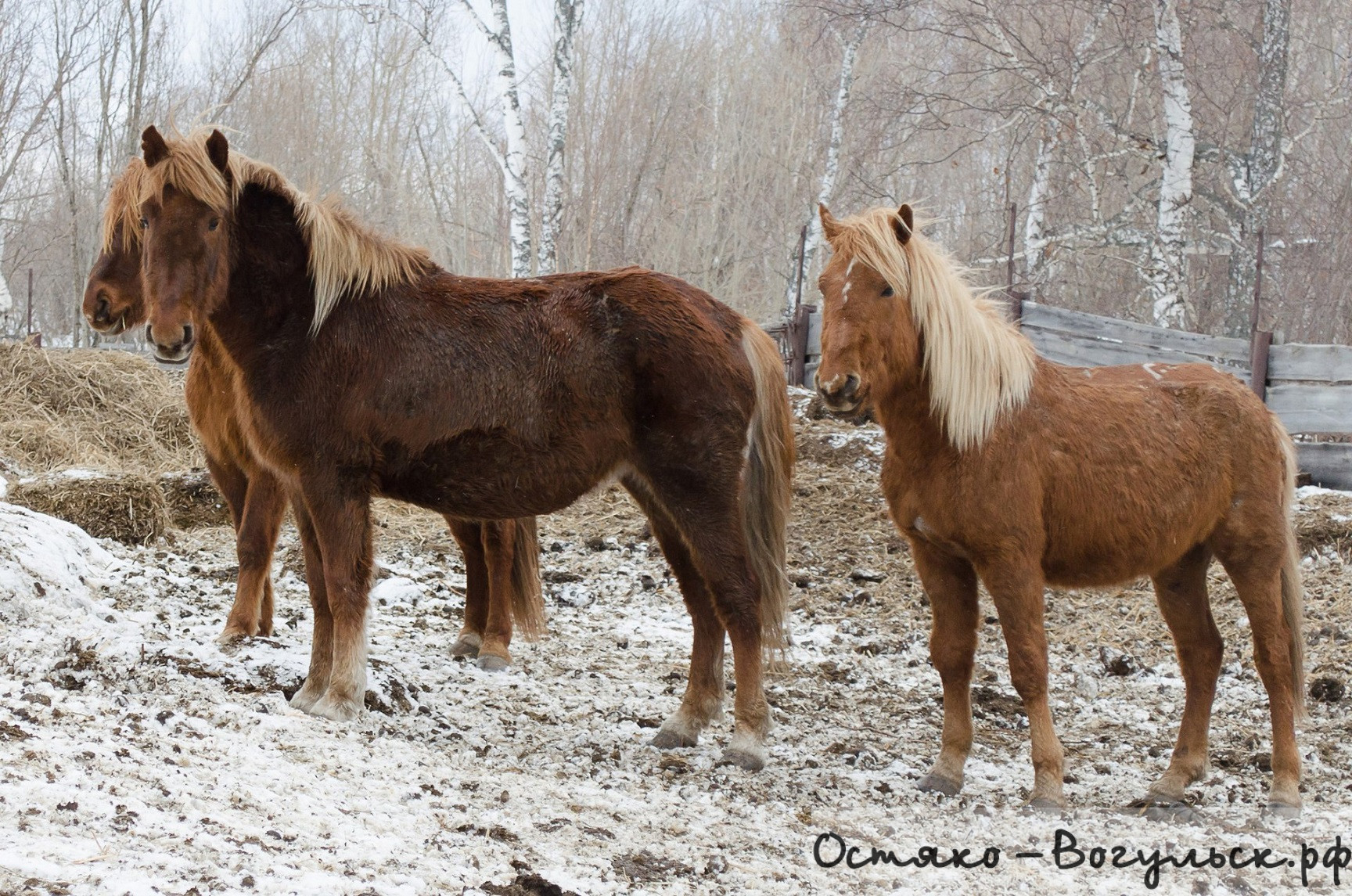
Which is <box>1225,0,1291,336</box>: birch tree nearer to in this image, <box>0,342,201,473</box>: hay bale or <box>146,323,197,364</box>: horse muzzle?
<box>0,342,201,473</box>: hay bale

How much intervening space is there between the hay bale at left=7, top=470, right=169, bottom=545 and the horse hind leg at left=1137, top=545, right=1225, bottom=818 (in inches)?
253

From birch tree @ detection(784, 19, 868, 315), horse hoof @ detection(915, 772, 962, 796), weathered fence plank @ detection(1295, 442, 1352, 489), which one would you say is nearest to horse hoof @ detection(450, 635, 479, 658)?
horse hoof @ detection(915, 772, 962, 796)

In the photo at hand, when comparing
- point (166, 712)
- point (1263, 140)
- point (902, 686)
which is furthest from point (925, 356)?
point (1263, 140)

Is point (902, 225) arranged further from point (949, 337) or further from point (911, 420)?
point (911, 420)

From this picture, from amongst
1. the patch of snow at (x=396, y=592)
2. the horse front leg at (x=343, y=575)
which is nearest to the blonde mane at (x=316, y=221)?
the horse front leg at (x=343, y=575)

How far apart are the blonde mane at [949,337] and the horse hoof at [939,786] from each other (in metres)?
1.24

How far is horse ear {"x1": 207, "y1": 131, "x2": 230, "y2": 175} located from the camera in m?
4.26

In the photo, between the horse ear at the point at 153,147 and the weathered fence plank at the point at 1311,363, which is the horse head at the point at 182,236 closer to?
the horse ear at the point at 153,147

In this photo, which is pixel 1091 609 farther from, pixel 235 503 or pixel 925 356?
pixel 235 503

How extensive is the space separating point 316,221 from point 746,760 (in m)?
2.79

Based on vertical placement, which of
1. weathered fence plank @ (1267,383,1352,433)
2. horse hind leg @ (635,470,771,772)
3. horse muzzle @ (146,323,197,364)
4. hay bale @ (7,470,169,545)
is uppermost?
weathered fence plank @ (1267,383,1352,433)

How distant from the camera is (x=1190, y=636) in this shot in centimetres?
447

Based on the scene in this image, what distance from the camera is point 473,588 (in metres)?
6.12

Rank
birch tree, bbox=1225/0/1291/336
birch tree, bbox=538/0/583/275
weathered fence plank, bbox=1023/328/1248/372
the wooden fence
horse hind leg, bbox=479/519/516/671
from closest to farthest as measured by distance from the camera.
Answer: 1. horse hind leg, bbox=479/519/516/671
2. the wooden fence
3. weathered fence plank, bbox=1023/328/1248/372
4. birch tree, bbox=1225/0/1291/336
5. birch tree, bbox=538/0/583/275
